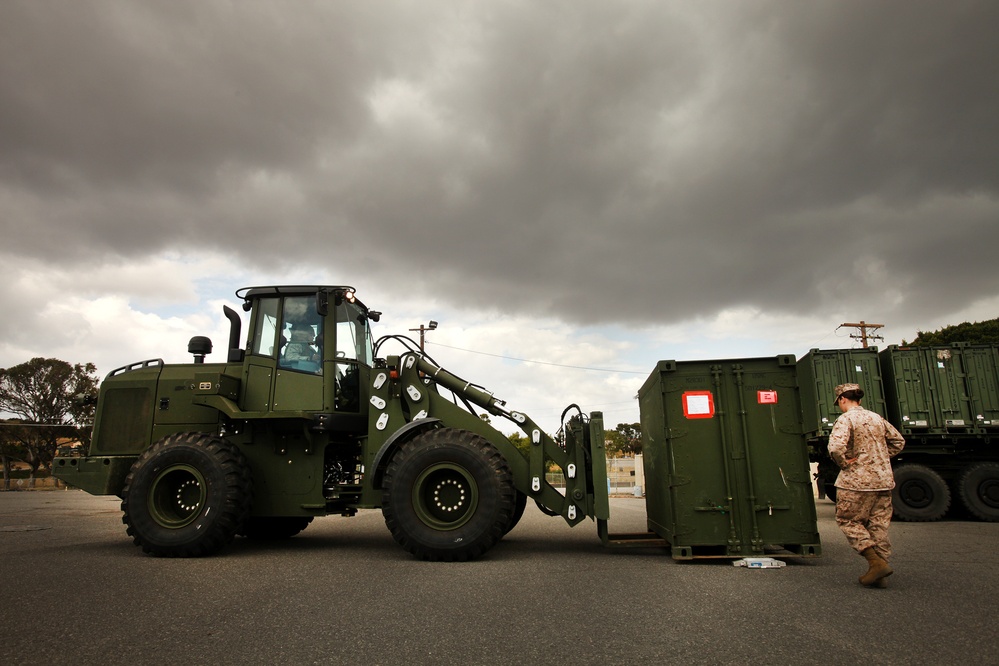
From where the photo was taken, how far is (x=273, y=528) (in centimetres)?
839

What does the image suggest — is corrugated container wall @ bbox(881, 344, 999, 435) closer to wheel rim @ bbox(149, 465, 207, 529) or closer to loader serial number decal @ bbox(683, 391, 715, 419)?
loader serial number decal @ bbox(683, 391, 715, 419)

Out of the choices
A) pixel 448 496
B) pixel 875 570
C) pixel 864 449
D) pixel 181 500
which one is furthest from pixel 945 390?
pixel 181 500

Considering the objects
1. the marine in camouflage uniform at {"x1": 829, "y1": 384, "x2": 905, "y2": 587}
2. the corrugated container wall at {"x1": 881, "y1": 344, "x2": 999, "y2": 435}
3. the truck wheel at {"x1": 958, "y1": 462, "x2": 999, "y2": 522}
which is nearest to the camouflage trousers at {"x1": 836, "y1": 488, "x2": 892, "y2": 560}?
the marine in camouflage uniform at {"x1": 829, "y1": 384, "x2": 905, "y2": 587}

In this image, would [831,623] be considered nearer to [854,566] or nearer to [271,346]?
[854,566]

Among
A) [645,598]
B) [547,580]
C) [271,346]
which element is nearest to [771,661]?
[645,598]

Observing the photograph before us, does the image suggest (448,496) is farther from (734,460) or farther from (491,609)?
(734,460)

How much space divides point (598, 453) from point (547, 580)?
5.48 ft

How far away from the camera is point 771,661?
3.00m

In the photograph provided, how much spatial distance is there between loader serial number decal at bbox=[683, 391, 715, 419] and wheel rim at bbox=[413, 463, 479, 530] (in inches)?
A: 93.7

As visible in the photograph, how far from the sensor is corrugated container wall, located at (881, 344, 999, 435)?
37.2ft

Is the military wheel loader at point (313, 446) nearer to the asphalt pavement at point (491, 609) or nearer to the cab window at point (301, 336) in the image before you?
the cab window at point (301, 336)

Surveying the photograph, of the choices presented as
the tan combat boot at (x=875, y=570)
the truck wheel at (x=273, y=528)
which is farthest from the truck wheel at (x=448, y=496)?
the tan combat boot at (x=875, y=570)

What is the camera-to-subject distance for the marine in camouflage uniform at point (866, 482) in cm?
483

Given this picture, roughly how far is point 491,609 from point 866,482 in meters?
3.31
